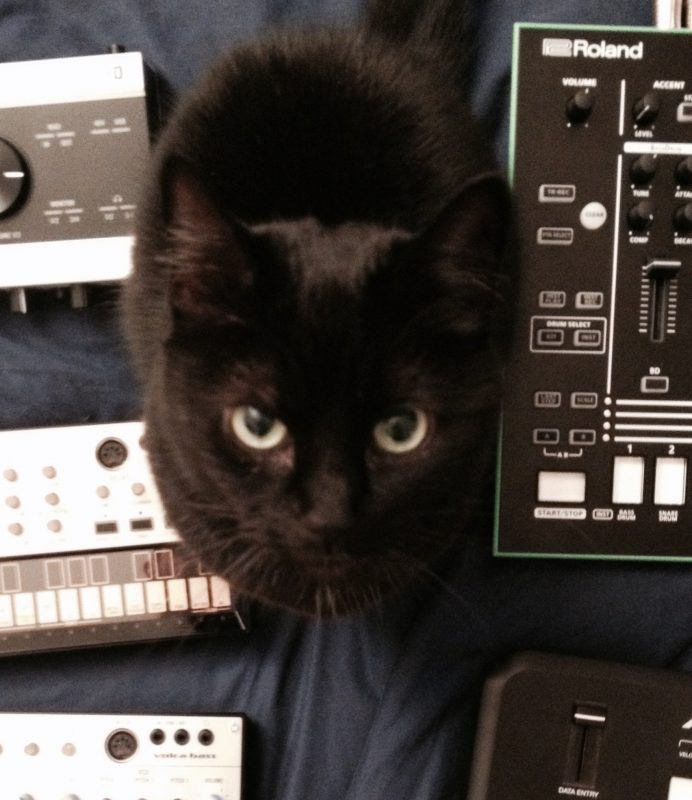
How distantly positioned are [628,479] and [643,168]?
0.95 ft

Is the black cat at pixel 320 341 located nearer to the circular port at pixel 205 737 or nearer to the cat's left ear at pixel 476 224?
the cat's left ear at pixel 476 224

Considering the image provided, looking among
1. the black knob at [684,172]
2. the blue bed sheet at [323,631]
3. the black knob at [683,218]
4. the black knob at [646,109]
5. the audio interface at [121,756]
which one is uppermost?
the black knob at [646,109]

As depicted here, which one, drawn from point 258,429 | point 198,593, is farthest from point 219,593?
point 258,429

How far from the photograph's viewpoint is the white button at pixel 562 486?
76cm

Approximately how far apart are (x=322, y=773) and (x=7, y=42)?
82 centimetres

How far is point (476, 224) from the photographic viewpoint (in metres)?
0.50

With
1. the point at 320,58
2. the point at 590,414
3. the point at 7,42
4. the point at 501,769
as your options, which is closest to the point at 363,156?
the point at 320,58

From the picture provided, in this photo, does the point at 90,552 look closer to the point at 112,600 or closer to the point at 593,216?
the point at 112,600

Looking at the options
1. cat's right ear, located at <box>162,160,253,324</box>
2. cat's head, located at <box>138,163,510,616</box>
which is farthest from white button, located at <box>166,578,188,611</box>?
cat's right ear, located at <box>162,160,253,324</box>

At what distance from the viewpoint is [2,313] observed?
84 cm

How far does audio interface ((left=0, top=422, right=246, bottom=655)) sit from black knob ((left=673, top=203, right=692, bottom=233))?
544 millimetres

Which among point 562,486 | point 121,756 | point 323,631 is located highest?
point 562,486

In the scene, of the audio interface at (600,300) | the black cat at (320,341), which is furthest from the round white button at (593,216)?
the black cat at (320,341)

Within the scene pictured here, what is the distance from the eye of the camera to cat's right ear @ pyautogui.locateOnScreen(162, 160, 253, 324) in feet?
1.58
